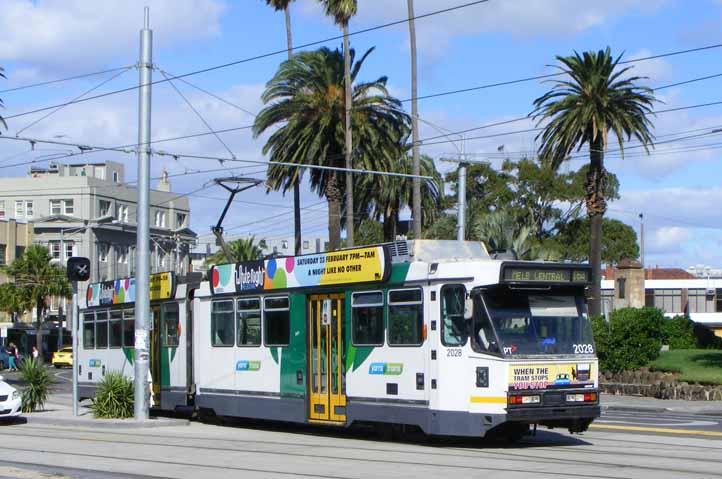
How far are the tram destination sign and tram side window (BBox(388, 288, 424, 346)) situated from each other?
159 cm

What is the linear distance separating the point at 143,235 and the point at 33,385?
18.4 feet

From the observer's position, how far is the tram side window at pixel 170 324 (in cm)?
2458

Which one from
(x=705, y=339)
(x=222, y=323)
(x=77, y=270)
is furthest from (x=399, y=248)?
(x=705, y=339)

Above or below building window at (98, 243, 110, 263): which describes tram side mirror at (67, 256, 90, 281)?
below

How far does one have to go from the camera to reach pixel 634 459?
49.6ft

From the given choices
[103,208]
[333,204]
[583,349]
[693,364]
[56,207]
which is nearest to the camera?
[583,349]

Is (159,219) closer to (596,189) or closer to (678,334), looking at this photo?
(596,189)

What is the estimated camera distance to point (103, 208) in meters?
97.9

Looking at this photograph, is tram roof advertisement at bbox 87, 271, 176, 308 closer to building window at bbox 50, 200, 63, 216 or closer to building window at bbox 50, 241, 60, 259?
building window at bbox 50, 241, 60, 259

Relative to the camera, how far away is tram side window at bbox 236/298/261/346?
21.5 m

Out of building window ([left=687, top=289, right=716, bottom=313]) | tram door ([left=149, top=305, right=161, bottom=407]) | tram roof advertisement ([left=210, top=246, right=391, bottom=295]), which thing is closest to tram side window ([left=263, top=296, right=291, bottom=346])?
tram roof advertisement ([left=210, top=246, right=391, bottom=295])

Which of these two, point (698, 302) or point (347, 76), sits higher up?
point (347, 76)

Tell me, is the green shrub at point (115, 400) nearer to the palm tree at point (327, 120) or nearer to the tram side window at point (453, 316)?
the tram side window at point (453, 316)

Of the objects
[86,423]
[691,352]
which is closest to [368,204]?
[691,352]
